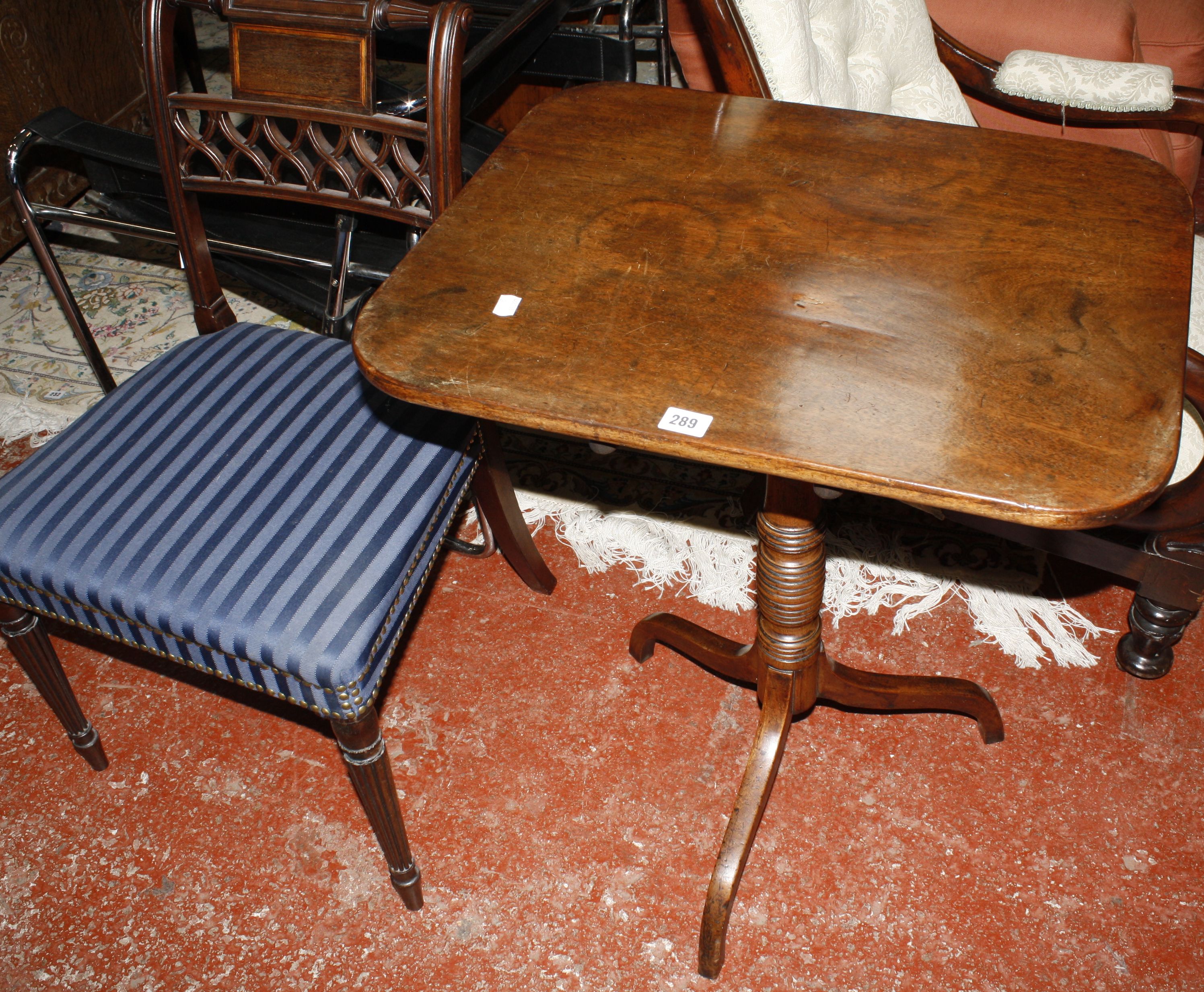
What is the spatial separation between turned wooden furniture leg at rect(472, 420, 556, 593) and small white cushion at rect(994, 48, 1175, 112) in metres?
1.20

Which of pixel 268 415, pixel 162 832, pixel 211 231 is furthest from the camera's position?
pixel 211 231

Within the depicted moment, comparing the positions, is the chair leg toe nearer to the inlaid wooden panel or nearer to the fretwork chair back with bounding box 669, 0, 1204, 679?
the fretwork chair back with bounding box 669, 0, 1204, 679

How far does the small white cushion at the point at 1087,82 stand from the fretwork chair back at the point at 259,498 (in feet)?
3.81

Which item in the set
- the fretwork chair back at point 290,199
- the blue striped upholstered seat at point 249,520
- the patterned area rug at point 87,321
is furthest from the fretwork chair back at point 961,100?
the patterned area rug at point 87,321

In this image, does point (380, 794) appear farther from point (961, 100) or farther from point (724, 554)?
point (961, 100)

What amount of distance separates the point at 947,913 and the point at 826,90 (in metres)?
1.26

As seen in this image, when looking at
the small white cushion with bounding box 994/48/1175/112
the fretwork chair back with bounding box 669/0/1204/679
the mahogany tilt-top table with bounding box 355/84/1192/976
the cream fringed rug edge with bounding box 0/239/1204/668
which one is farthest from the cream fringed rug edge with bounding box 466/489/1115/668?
the small white cushion with bounding box 994/48/1175/112

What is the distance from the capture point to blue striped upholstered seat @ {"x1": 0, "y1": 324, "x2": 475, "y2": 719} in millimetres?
1048

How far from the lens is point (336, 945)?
4.09 feet

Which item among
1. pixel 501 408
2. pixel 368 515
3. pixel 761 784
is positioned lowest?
pixel 761 784

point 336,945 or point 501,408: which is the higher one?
point 501,408

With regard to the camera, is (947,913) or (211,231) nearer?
(947,913)

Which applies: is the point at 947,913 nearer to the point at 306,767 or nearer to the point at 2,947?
the point at 306,767

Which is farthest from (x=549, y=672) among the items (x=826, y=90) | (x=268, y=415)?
(x=826, y=90)
